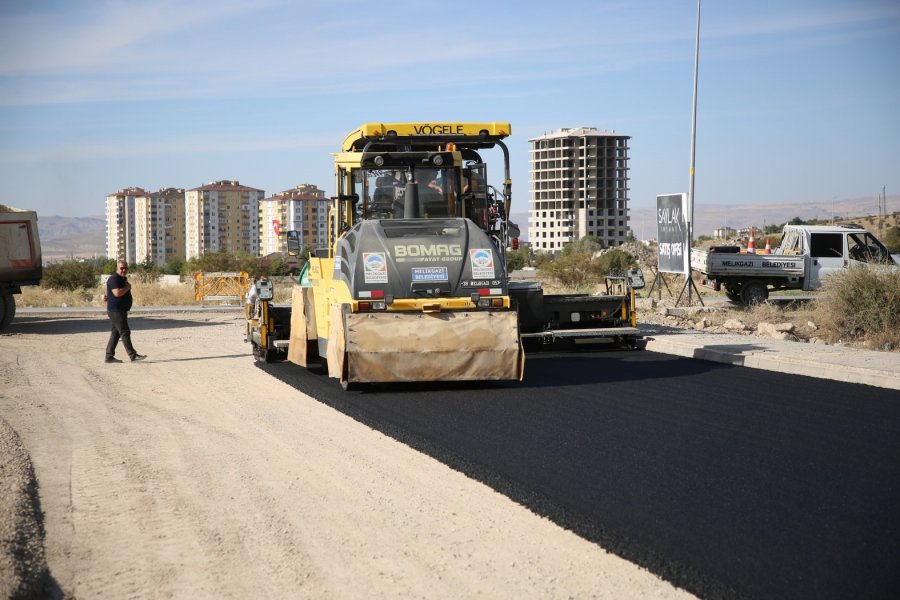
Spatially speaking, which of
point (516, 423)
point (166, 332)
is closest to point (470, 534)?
point (516, 423)

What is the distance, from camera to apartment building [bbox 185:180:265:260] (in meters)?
160

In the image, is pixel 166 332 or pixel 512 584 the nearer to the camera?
pixel 512 584

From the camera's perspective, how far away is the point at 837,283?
58.6 feet

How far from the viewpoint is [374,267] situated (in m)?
11.7

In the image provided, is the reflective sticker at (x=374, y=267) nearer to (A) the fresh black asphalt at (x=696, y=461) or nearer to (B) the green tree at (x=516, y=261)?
(A) the fresh black asphalt at (x=696, y=461)

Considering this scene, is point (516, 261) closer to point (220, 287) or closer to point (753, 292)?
point (220, 287)

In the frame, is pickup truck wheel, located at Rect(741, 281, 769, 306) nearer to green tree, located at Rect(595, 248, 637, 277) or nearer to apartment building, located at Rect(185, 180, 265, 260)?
green tree, located at Rect(595, 248, 637, 277)

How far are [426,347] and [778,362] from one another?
5.33 m

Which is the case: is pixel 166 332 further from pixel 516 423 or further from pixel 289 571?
pixel 289 571

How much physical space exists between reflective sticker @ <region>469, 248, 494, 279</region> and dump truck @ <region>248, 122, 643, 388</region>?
Answer: 0.04ft

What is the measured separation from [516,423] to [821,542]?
4.26 m

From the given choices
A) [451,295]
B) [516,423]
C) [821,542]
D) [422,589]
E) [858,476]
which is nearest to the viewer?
[422,589]

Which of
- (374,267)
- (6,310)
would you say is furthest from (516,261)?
(374,267)

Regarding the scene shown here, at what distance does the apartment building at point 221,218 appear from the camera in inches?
6294
